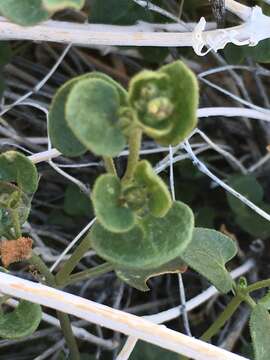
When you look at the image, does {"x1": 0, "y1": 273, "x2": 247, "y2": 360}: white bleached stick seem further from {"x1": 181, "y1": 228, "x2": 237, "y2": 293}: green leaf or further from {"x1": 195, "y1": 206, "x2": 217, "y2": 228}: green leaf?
{"x1": 195, "y1": 206, "x2": 217, "y2": 228}: green leaf

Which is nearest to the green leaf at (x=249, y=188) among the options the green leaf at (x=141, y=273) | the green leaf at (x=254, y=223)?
the green leaf at (x=254, y=223)

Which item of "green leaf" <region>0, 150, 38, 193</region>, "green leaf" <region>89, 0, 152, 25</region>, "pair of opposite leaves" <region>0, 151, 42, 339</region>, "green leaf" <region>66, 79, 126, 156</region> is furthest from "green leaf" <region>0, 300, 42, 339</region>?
"green leaf" <region>89, 0, 152, 25</region>

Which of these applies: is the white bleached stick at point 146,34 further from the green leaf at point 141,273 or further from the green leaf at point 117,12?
the green leaf at point 141,273

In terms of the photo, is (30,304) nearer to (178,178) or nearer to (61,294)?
(61,294)

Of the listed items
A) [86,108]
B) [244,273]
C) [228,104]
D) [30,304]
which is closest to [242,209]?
[244,273]

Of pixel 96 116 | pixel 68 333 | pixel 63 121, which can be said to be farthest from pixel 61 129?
pixel 68 333

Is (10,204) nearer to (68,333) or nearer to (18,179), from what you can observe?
(18,179)
